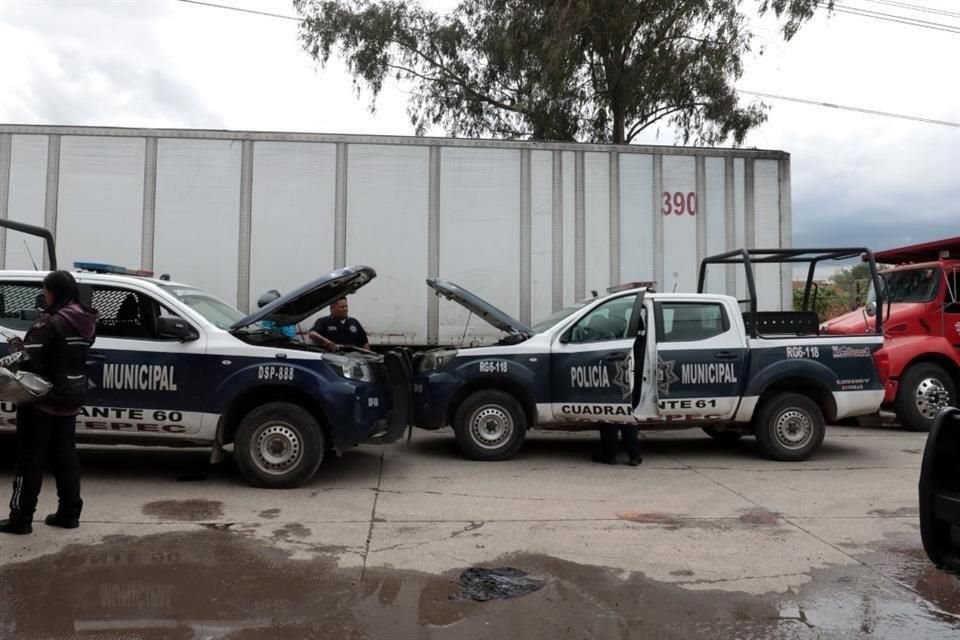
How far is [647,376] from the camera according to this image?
24.7 feet

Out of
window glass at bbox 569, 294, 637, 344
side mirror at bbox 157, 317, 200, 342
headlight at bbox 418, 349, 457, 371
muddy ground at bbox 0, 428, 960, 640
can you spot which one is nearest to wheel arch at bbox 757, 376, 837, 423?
muddy ground at bbox 0, 428, 960, 640

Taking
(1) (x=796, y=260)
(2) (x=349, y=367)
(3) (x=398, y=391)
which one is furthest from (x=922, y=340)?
(2) (x=349, y=367)

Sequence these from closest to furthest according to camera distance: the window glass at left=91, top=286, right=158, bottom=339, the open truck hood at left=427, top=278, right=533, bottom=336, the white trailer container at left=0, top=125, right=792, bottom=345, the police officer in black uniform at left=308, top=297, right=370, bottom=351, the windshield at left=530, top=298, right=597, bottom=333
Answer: the window glass at left=91, top=286, right=158, bottom=339, the open truck hood at left=427, top=278, right=533, bottom=336, the windshield at left=530, top=298, right=597, bottom=333, the police officer in black uniform at left=308, top=297, right=370, bottom=351, the white trailer container at left=0, top=125, right=792, bottom=345

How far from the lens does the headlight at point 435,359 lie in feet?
25.0

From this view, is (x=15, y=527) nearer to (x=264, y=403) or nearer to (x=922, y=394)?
(x=264, y=403)

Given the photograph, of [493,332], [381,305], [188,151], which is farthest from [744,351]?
[188,151]

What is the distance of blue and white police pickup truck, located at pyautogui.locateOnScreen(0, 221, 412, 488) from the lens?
6.17 m

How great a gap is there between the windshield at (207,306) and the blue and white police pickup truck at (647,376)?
2059 millimetres

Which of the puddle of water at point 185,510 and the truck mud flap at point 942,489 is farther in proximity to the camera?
the puddle of water at point 185,510

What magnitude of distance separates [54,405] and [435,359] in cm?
382

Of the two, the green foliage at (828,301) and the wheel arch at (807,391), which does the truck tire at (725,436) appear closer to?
the wheel arch at (807,391)

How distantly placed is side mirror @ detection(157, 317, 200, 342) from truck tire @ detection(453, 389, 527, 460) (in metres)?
2.73

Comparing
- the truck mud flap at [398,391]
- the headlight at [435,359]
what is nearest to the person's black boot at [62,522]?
the truck mud flap at [398,391]

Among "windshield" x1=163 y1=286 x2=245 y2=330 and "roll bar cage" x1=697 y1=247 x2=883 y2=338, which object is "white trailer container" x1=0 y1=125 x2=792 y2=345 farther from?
"windshield" x1=163 y1=286 x2=245 y2=330
